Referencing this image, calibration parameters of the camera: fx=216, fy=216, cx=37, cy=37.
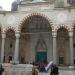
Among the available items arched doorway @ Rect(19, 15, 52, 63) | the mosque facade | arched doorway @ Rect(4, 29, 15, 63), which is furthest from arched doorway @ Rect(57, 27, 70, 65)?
arched doorway @ Rect(4, 29, 15, 63)

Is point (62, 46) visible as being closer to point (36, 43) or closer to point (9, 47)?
point (36, 43)

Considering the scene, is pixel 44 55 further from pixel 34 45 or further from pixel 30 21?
pixel 30 21

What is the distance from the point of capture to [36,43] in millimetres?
22859

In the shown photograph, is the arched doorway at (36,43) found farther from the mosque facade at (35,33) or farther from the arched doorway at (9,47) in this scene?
the arched doorway at (9,47)

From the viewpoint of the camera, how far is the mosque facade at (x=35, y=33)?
65.2 ft

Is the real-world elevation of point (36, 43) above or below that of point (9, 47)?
above

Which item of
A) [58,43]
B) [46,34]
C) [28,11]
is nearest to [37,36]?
[46,34]

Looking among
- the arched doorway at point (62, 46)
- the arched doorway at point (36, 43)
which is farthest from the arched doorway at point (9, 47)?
the arched doorway at point (62, 46)

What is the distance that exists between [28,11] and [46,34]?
3771 millimetres

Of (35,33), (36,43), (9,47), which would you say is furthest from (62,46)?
(9,47)

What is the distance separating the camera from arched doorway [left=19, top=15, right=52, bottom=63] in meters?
22.5

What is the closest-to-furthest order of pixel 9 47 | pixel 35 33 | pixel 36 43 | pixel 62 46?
pixel 35 33 < pixel 62 46 < pixel 36 43 < pixel 9 47

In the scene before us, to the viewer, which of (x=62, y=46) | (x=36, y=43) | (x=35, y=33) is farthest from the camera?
(x=36, y=43)

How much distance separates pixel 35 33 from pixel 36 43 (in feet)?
4.92
